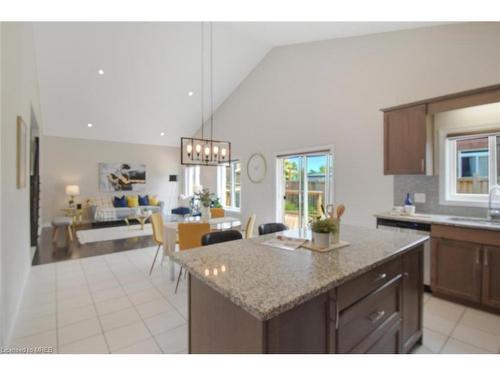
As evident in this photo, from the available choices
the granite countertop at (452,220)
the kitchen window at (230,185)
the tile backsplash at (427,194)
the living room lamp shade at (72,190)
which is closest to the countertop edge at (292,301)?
the granite countertop at (452,220)

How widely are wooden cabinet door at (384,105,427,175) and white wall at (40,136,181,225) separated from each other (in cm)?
Result: 817

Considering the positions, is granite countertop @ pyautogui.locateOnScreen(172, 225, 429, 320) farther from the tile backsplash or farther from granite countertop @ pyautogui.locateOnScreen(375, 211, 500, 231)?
the tile backsplash

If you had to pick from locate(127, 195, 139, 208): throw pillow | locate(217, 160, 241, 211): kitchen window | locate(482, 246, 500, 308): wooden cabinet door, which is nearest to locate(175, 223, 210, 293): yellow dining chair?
locate(482, 246, 500, 308): wooden cabinet door

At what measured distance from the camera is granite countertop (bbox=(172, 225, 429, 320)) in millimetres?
962

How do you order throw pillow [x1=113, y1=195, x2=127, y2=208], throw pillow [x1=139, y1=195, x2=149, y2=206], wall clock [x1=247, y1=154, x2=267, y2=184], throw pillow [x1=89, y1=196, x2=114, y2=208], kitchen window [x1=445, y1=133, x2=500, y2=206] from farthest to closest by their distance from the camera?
1. throw pillow [x1=139, y1=195, x2=149, y2=206]
2. throw pillow [x1=113, y1=195, x2=127, y2=208]
3. throw pillow [x1=89, y1=196, x2=114, y2=208]
4. wall clock [x1=247, y1=154, x2=267, y2=184]
5. kitchen window [x1=445, y1=133, x2=500, y2=206]

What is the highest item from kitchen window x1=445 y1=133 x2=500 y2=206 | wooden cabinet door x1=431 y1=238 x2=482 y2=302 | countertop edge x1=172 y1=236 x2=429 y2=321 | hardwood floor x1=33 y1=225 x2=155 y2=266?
kitchen window x1=445 y1=133 x2=500 y2=206

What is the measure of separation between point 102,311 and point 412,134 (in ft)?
13.4

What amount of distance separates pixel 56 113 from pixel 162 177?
3813 mm

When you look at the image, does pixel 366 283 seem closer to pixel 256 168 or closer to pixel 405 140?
pixel 405 140

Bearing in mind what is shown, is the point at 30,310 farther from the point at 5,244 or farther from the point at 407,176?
the point at 407,176

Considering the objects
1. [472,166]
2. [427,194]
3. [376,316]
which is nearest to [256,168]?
[427,194]

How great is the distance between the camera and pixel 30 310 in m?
2.50

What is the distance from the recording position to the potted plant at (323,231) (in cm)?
160

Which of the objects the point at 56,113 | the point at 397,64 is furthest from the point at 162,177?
the point at 397,64
